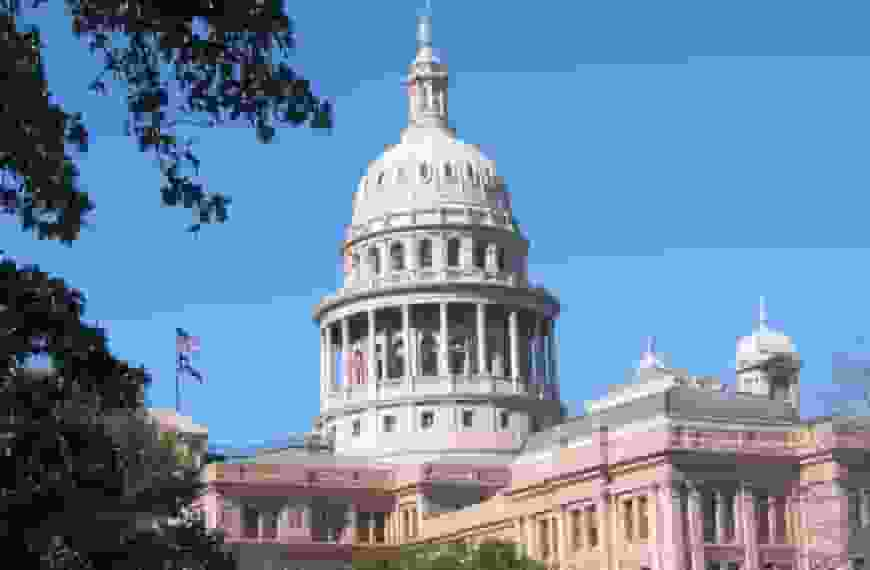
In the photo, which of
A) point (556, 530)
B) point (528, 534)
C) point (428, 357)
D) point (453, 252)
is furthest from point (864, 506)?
point (453, 252)

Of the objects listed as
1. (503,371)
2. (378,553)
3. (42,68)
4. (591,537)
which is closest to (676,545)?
(591,537)

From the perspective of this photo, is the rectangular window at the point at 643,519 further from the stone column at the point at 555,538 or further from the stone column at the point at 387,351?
the stone column at the point at 387,351

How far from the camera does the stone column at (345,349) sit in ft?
553

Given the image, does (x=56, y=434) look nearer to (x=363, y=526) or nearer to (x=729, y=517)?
(x=729, y=517)

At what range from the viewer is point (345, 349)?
169 m

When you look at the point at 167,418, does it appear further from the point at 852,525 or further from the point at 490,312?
the point at 852,525

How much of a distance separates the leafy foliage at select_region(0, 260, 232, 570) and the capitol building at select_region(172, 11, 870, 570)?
265 ft

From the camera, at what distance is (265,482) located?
149m

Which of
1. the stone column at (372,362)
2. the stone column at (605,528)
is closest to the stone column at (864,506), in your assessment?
the stone column at (605,528)

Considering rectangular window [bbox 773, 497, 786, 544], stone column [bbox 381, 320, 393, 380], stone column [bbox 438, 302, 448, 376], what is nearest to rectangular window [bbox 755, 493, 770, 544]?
rectangular window [bbox 773, 497, 786, 544]

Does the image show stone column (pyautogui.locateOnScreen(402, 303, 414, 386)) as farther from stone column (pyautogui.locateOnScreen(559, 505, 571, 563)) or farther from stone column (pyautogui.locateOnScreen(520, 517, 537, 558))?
stone column (pyautogui.locateOnScreen(559, 505, 571, 563))

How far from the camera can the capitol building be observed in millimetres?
124112

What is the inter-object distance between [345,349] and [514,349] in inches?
587

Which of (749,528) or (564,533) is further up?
(564,533)
